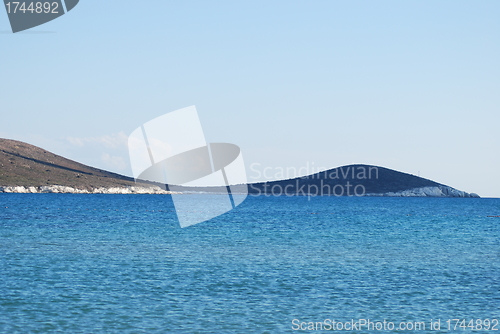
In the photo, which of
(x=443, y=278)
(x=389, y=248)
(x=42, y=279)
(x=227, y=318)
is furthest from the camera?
(x=389, y=248)

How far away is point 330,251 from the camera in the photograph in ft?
132

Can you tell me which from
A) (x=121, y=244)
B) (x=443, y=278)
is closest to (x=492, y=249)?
(x=443, y=278)

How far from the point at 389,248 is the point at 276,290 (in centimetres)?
2189

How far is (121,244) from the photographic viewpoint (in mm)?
42344

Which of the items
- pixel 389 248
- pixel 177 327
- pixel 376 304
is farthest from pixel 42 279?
Result: pixel 389 248

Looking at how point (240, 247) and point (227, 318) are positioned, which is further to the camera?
point (240, 247)

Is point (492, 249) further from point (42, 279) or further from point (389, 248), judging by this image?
point (42, 279)

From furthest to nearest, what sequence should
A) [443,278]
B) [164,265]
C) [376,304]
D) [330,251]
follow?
[330,251] → [164,265] → [443,278] → [376,304]

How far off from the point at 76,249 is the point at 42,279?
40.0 ft

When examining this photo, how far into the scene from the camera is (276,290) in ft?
80.5

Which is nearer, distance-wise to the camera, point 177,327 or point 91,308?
point 177,327

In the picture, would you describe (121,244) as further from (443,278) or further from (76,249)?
(443,278)

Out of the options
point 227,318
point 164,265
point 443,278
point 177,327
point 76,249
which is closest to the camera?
point 177,327

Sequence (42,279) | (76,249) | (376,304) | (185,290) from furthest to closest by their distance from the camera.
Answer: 1. (76,249)
2. (42,279)
3. (185,290)
4. (376,304)
